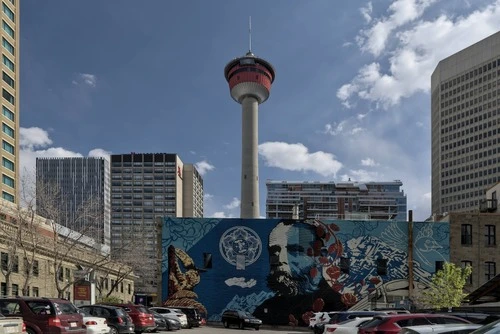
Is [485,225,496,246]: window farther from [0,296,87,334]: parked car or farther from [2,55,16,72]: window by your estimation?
[2,55,16,72]: window

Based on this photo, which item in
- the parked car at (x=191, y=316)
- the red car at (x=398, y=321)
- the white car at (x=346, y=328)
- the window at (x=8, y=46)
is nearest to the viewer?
the red car at (x=398, y=321)

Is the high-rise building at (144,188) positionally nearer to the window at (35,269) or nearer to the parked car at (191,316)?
the window at (35,269)

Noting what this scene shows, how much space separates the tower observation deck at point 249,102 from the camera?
88188 mm

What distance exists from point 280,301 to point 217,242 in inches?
284

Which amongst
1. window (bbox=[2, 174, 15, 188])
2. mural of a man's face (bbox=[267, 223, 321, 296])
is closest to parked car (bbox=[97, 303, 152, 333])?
mural of a man's face (bbox=[267, 223, 321, 296])

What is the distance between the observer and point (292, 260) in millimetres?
43688

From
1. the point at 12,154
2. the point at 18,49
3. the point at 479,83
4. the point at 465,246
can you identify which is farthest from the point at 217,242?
the point at 479,83

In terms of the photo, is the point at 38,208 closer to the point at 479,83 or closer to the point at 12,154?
the point at 12,154

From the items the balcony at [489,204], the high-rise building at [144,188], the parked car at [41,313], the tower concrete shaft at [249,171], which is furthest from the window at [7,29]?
the high-rise building at [144,188]

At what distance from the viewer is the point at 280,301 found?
141 ft

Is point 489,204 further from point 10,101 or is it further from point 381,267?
point 10,101

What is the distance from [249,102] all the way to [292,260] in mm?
57919

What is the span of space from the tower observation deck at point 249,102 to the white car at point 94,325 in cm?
6989

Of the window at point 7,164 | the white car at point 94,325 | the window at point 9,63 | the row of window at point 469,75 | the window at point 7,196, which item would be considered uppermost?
the row of window at point 469,75
